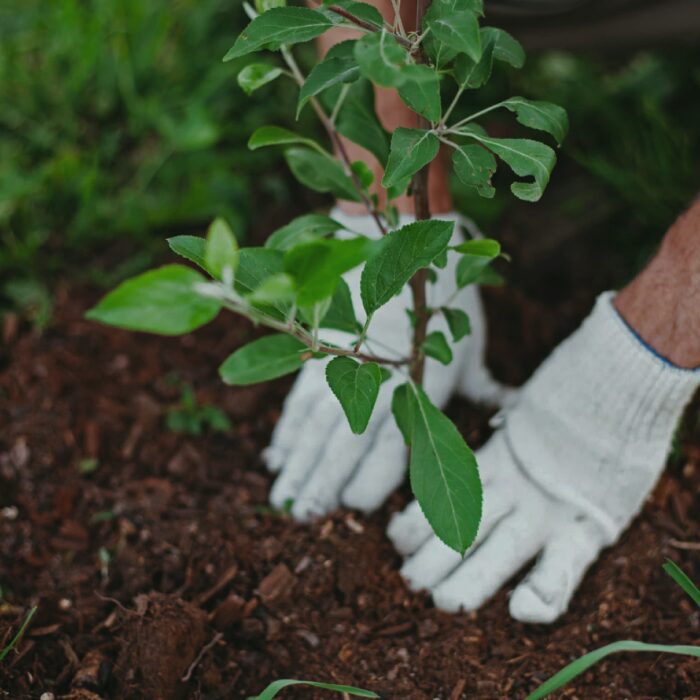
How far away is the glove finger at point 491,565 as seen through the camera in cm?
136

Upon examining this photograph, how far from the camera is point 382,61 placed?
0.76 metres

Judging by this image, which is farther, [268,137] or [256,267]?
[268,137]

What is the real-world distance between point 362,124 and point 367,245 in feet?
1.52

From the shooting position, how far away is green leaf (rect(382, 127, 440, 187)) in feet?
2.90

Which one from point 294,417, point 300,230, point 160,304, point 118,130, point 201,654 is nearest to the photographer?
point 160,304

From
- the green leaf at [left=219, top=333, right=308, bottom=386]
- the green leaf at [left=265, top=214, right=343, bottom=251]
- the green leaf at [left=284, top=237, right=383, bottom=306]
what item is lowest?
the green leaf at [left=219, top=333, right=308, bottom=386]

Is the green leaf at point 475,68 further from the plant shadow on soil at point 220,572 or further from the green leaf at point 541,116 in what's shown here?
the plant shadow on soil at point 220,572

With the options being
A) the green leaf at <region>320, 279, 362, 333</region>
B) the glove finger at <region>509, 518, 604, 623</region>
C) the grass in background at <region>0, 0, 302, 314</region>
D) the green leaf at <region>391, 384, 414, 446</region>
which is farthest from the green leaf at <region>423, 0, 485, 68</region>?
the grass in background at <region>0, 0, 302, 314</region>

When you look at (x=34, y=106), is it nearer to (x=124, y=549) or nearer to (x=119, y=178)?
(x=119, y=178)

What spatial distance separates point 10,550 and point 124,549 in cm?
21

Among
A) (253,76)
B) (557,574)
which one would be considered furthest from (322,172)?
(557,574)

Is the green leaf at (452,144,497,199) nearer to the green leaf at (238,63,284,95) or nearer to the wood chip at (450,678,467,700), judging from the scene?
the green leaf at (238,63,284,95)

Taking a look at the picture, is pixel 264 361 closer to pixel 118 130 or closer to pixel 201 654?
pixel 201 654

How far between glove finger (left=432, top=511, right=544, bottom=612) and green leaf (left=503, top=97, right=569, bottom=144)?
0.70 meters
